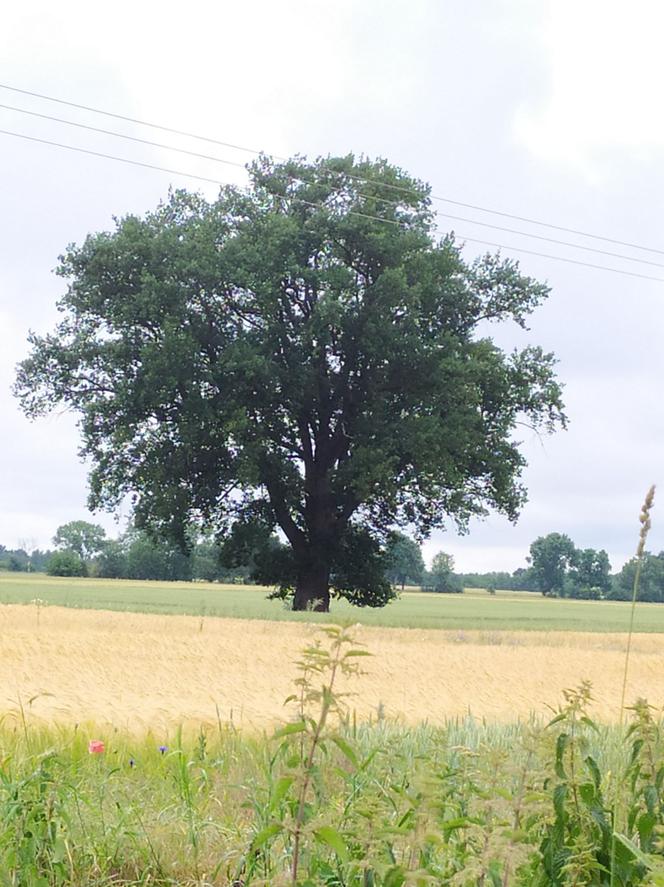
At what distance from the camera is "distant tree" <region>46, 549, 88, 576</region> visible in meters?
69.1

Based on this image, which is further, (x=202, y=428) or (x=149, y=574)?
(x=149, y=574)

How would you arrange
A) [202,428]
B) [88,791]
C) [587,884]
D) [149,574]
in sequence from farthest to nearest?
[149,574], [202,428], [88,791], [587,884]

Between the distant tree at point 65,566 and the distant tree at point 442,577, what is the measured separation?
28.6 meters

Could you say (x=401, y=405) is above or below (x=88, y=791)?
above

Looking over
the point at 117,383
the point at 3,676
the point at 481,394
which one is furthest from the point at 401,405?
the point at 3,676

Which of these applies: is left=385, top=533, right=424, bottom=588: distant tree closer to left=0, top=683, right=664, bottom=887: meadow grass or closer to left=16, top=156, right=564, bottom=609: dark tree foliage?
left=16, top=156, right=564, bottom=609: dark tree foliage

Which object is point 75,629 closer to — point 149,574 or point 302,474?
point 302,474

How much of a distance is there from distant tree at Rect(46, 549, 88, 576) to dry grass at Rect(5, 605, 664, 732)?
57049mm

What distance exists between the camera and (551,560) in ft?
319

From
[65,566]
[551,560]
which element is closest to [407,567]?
[551,560]

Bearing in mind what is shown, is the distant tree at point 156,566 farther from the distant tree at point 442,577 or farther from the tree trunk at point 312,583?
the tree trunk at point 312,583

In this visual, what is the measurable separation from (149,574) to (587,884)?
8059 cm

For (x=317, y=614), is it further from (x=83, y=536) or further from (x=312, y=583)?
(x=83, y=536)

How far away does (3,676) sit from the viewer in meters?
6.97
